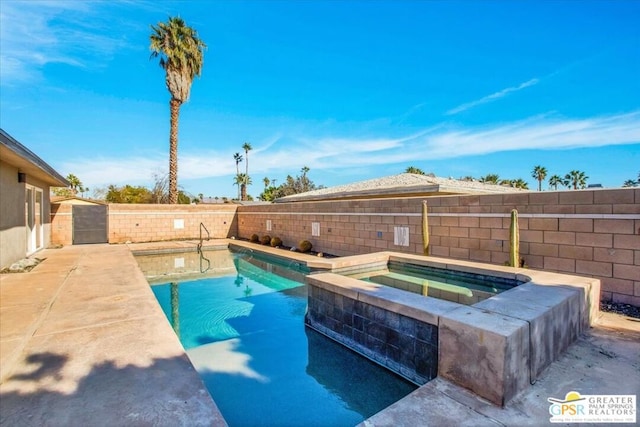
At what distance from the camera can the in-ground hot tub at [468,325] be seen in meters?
2.26

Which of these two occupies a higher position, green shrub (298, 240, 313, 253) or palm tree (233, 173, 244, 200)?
palm tree (233, 173, 244, 200)

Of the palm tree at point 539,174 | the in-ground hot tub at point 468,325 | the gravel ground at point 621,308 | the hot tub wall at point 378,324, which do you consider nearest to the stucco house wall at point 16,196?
the hot tub wall at point 378,324

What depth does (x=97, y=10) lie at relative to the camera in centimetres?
855

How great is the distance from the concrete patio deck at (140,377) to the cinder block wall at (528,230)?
3.44 ft

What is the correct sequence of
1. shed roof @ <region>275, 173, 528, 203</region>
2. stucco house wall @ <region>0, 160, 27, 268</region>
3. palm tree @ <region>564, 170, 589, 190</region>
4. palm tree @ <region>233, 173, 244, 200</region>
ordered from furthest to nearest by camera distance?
palm tree @ <region>564, 170, 589, 190</region> < palm tree @ <region>233, 173, 244, 200</region> < shed roof @ <region>275, 173, 528, 203</region> < stucco house wall @ <region>0, 160, 27, 268</region>

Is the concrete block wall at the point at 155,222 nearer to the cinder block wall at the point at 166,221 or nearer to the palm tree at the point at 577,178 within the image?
the cinder block wall at the point at 166,221

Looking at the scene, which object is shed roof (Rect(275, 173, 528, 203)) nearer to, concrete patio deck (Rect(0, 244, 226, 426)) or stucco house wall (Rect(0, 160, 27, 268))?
concrete patio deck (Rect(0, 244, 226, 426))

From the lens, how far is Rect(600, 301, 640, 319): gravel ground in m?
4.20

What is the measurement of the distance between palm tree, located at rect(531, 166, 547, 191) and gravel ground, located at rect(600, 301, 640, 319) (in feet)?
167

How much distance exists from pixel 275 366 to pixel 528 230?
510 centimetres

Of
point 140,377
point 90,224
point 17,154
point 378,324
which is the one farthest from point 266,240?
point 140,377

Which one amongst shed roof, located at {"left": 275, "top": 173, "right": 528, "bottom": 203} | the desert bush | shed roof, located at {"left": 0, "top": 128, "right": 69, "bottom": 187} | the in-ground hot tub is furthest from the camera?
the desert bush

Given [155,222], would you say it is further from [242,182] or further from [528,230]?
[242,182]

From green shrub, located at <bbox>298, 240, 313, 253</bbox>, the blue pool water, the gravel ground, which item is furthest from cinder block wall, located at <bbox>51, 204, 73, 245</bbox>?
the gravel ground
